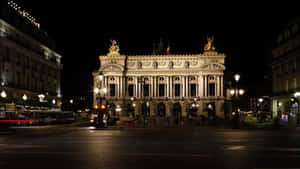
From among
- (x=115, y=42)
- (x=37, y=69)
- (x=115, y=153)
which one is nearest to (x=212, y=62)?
(x=115, y=42)

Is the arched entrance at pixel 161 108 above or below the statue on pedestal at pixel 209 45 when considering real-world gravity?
below

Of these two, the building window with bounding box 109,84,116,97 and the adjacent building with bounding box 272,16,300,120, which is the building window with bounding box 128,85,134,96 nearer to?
the building window with bounding box 109,84,116,97

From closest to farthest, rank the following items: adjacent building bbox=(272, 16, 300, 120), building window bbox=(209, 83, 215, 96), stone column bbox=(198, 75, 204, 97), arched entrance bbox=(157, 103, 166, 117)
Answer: adjacent building bbox=(272, 16, 300, 120) → stone column bbox=(198, 75, 204, 97) → building window bbox=(209, 83, 215, 96) → arched entrance bbox=(157, 103, 166, 117)

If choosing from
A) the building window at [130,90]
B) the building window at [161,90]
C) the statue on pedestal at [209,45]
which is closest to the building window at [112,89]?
the building window at [130,90]

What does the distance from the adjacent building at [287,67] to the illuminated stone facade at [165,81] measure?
33.0 meters

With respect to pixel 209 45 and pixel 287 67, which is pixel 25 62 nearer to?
pixel 287 67

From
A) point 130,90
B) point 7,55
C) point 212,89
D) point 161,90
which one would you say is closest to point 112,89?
point 130,90

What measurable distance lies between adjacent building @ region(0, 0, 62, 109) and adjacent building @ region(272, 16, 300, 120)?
4478cm

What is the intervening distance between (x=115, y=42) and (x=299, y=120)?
233 ft

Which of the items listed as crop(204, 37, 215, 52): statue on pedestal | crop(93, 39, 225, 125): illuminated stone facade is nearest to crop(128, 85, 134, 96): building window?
crop(93, 39, 225, 125): illuminated stone facade

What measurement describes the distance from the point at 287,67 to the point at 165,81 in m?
49.6

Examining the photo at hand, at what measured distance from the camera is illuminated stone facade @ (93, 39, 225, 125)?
108 meters

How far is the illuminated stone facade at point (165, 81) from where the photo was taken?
10831 cm

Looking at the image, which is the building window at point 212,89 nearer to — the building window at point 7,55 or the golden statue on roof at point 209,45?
the golden statue on roof at point 209,45
